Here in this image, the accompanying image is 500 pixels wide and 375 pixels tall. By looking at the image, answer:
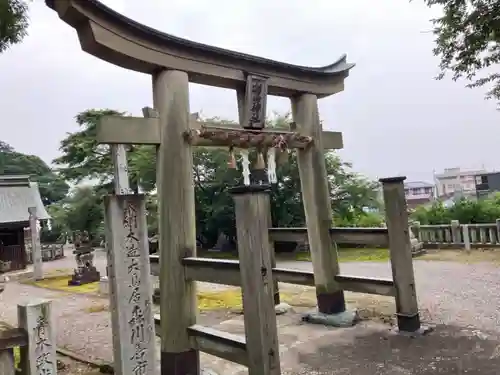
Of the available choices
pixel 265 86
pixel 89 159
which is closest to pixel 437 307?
pixel 265 86

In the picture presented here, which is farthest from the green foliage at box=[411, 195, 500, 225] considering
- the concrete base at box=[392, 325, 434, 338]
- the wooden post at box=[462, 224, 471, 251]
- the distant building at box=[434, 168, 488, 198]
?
the distant building at box=[434, 168, 488, 198]

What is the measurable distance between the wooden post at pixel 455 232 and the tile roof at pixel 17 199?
62.0 feet

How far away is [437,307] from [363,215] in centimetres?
1095

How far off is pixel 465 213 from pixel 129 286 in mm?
14655

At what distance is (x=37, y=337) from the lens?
3.70m

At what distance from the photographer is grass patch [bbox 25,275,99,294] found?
13215mm

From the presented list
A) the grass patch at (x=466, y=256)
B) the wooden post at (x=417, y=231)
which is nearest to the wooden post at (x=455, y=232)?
the grass patch at (x=466, y=256)

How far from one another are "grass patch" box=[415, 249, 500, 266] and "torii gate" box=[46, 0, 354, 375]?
29.7ft

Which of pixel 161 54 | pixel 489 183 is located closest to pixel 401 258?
pixel 161 54

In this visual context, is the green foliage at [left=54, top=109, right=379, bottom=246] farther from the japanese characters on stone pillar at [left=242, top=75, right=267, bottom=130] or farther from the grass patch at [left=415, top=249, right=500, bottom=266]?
the japanese characters on stone pillar at [left=242, top=75, right=267, bottom=130]

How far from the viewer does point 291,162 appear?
16719mm

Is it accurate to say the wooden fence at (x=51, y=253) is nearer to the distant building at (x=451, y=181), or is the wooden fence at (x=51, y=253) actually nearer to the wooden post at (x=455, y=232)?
the wooden post at (x=455, y=232)

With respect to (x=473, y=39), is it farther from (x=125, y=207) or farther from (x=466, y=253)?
(x=466, y=253)

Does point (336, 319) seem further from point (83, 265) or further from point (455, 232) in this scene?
point (83, 265)
